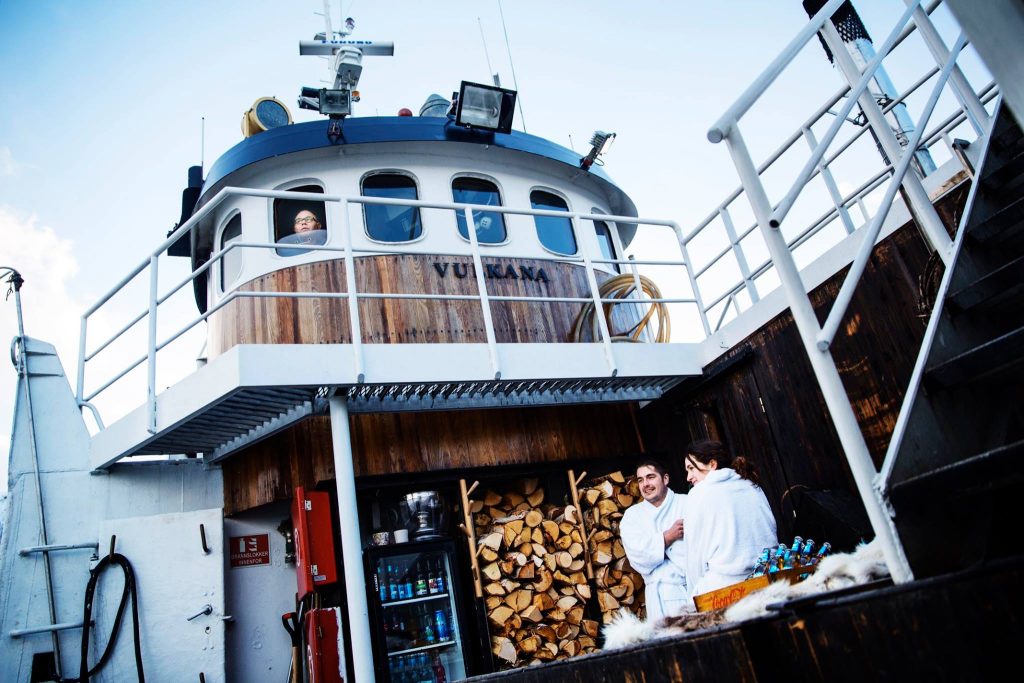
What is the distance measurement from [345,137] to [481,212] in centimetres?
133

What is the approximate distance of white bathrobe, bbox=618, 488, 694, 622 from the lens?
4090mm

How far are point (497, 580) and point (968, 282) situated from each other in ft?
11.9

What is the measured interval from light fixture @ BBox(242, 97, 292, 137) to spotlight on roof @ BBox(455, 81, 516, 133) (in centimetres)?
177

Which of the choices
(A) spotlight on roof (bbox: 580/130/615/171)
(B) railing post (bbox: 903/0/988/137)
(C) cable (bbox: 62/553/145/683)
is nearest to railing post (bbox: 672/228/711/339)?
(A) spotlight on roof (bbox: 580/130/615/171)

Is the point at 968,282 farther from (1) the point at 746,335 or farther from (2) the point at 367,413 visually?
(2) the point at 367,413

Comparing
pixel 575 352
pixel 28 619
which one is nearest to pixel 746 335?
pixel 575 352

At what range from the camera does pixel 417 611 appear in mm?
5039

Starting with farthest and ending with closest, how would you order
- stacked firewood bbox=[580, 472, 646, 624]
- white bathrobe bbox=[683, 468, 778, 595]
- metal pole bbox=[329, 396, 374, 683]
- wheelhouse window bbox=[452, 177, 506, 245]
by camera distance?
wheelhouse window bbox=[452, 177, 506, 245] < stacked firewood bbox=[580, 472, 646, 624] < metal pole bbox=[329, 396, 374, 683] < white bathrobe bbox=[683, 468, 778, 595]

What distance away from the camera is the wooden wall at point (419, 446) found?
4.84 meters

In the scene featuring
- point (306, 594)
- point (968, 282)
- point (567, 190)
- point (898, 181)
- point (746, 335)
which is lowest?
point (306, 594)

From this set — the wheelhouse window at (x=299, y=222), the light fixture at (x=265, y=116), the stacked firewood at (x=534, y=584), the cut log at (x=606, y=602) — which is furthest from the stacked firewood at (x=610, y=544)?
the light fixture at (x=265, y=116)

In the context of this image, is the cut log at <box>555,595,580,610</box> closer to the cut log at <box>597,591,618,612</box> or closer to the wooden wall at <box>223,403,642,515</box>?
the cut log at <box>597,591,618,612</box>

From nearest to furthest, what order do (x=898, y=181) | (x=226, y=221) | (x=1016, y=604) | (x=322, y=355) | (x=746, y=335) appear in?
(x=1016, y=604) → (x=898, y=181) → (x=322, y=355) → (x=746, y=335) → (x=226, y=221)

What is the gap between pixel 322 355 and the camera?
4062 millimetres
